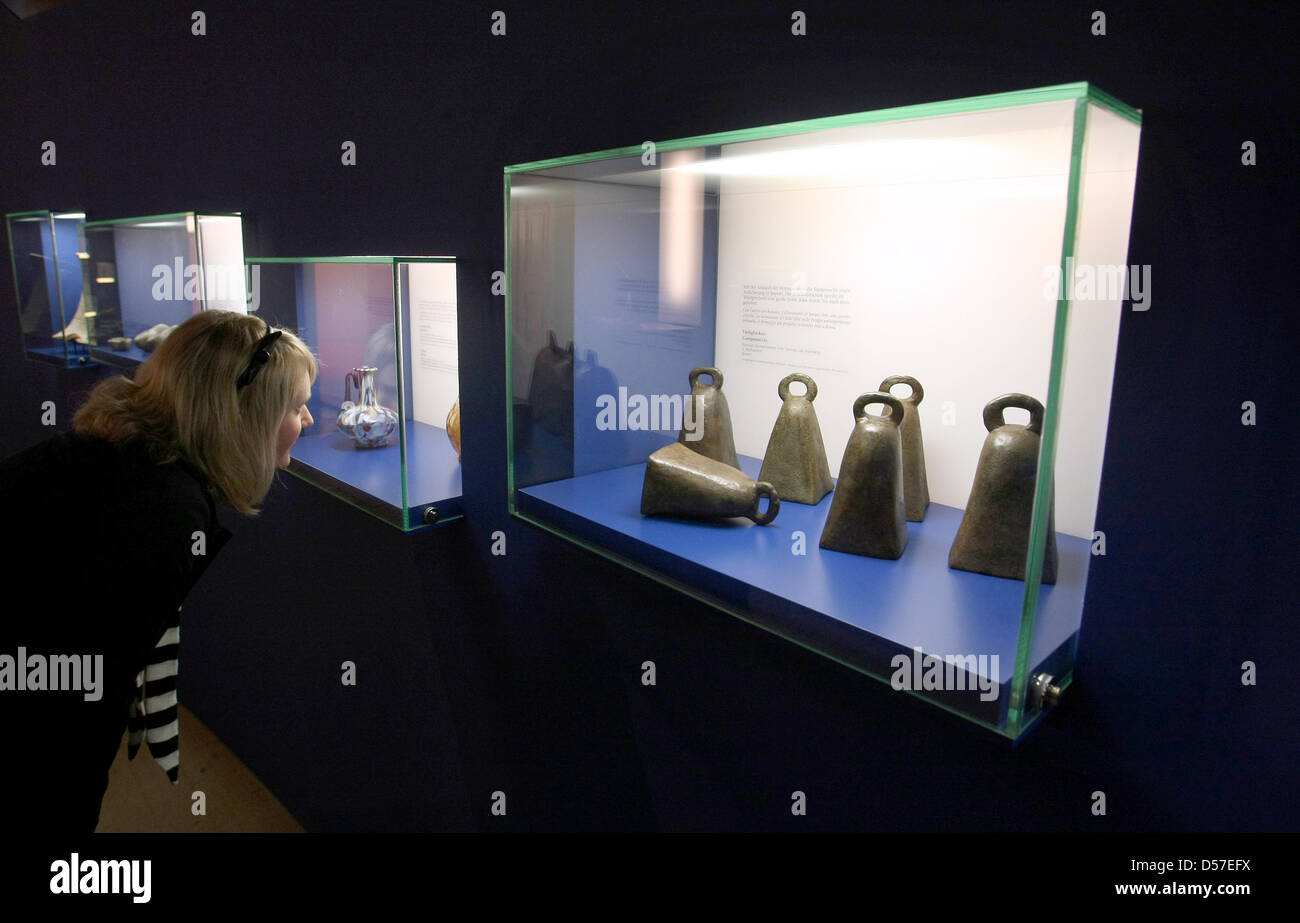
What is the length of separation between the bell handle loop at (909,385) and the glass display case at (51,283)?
9.44 feet

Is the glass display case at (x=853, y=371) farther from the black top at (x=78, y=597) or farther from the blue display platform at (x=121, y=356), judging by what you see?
the blue display platform at (x=121, y=356)

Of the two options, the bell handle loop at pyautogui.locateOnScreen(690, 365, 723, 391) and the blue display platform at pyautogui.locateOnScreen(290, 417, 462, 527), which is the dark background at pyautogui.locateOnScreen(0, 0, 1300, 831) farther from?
the bell handle loop at pyautogui.locateOnScreen(690, 365, 723, 391)

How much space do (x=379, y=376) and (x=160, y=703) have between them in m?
0.68

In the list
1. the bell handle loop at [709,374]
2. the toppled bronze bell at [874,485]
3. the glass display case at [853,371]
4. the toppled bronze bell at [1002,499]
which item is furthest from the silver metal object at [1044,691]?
the bell handle loop at [709,374]

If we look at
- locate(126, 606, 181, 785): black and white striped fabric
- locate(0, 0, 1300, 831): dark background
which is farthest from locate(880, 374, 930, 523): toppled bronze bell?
locate(126, 606, 181, 785): black and white striped fabric

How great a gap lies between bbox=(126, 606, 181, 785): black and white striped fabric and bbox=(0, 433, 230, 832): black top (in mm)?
228

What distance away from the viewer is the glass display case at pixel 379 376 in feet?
4.91

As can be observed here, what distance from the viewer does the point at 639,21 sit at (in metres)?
1.15

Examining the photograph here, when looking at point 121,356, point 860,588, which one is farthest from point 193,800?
point 860,588

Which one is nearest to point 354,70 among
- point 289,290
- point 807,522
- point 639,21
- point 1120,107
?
point 289,290

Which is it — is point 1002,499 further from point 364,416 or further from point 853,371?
point 364,416

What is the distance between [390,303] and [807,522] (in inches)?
32.0

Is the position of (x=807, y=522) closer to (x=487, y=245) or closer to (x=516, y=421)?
(x=516, y=421)

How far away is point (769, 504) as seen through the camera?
44.8 inches
